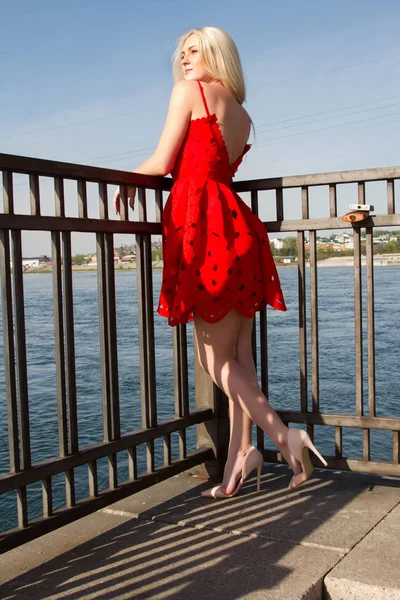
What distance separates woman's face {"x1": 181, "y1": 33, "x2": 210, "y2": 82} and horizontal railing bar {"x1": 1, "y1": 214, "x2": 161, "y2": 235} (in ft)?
1.88

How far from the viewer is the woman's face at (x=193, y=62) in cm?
248

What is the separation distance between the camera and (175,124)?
2396mm

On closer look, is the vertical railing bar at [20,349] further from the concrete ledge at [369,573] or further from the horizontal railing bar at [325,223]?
the horizontal railing bar at [325,223]

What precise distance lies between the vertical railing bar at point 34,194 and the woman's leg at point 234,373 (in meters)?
0.73

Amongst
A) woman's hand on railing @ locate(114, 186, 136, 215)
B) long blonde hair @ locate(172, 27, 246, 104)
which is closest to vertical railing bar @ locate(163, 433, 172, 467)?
woman's hand on railing @ locate(114, 186, 136, 215)

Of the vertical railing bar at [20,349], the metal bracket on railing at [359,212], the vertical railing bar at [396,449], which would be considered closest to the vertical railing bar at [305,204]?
the metal bracket on railing at [359,212]

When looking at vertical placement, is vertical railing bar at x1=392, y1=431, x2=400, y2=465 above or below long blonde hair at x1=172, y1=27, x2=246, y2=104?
below

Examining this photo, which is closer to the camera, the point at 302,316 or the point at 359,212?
the point at 359,212

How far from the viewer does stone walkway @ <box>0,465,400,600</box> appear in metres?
1.75

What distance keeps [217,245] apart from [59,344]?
0.64 metres

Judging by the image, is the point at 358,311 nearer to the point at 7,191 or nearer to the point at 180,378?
the point at 180,378

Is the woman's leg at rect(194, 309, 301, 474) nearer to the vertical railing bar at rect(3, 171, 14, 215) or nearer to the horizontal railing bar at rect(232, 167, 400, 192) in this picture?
A: the horizontal railing bar at rect(232, 167, 400, 192)

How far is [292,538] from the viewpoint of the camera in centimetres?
208

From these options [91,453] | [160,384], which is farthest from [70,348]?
[160,384]
